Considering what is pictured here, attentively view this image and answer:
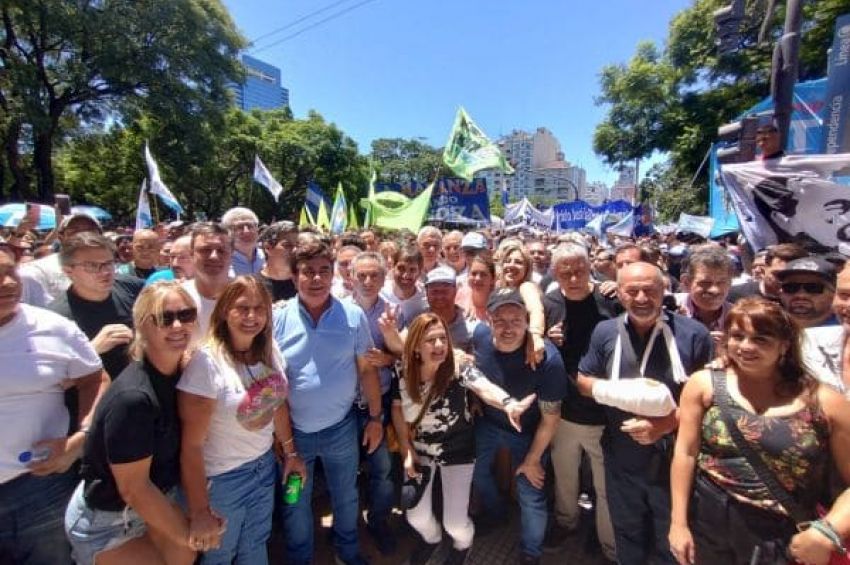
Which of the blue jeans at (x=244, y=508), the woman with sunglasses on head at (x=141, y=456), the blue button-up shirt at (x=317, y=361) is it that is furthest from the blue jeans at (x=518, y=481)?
the woman with sunglasses on head at (x=141, y=456)

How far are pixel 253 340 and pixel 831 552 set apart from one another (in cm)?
270

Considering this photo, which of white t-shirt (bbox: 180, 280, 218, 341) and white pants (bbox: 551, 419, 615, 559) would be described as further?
white pants (bbox: 551, 419, 615, 559)

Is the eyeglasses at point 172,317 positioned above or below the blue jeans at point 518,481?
above

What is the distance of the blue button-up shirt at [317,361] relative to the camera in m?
2.47

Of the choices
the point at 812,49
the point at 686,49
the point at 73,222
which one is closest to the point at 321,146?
the point at 686,49

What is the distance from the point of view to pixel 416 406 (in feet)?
8.86

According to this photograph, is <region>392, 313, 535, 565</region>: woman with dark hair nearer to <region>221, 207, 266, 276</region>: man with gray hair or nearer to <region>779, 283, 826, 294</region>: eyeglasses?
<region>779, 283, 826, 294</region>: eyeglasses

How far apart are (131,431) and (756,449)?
8.59 ft

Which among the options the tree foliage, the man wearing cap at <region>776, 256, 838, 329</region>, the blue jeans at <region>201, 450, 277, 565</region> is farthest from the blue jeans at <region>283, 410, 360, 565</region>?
the tree foliage

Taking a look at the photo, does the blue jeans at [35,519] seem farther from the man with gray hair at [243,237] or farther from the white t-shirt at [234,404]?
the man with gray hair at [243,237]

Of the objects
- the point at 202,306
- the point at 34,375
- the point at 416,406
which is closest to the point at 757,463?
the point at 416,406

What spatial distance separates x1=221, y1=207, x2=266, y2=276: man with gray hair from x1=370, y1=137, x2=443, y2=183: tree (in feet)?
196

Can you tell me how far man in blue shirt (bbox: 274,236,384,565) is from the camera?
2.48 meters

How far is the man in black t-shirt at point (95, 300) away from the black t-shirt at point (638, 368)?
2837 millimetres
